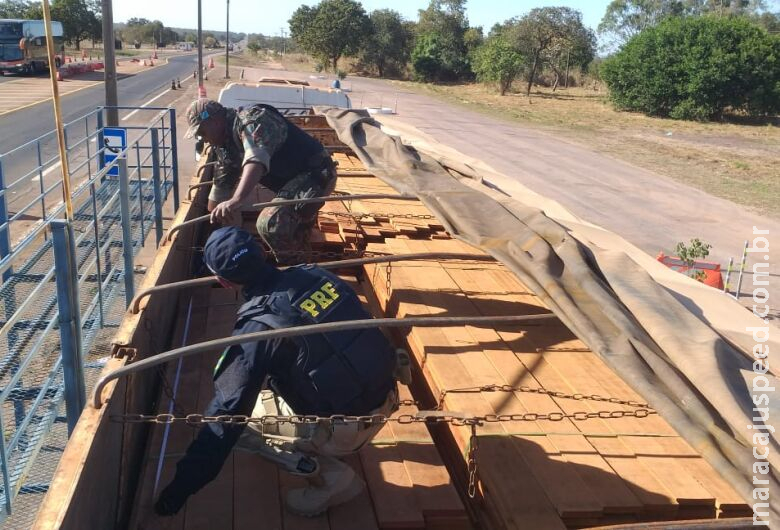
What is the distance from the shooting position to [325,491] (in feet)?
10.1

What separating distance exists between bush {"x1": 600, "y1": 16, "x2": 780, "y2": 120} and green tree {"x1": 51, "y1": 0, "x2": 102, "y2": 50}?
54.4m

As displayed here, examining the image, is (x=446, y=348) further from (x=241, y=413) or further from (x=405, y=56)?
(x=405, y=56)

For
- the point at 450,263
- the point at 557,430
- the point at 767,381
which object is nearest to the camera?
the point at 767,381

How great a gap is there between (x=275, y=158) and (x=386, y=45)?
6376 centimetres

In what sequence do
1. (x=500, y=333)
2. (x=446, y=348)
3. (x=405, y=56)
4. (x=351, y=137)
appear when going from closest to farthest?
(x=446, y=348), (x=500, y=333), (x=351, y=137), (x=405, y=56)

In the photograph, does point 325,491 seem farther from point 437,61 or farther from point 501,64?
point 437,61

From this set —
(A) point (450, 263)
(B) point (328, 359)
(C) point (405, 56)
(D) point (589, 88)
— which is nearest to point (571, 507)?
(B) point (328, 359)

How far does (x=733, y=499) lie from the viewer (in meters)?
3.06

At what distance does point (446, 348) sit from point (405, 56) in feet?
219

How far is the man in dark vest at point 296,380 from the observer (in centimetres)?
289

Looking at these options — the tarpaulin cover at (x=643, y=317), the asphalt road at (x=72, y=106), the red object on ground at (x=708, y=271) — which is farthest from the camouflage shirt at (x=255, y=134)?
the asphalt road at (x=72, y=106)

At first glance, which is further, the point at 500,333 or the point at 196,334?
the point at 196,334

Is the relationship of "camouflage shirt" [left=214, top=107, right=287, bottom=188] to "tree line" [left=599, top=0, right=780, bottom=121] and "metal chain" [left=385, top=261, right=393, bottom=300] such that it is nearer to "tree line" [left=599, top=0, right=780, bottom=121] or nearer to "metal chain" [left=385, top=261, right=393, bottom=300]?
"metal chain" [left=385, top=261, right=393, bottom=300]

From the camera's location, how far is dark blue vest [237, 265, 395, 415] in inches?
120
